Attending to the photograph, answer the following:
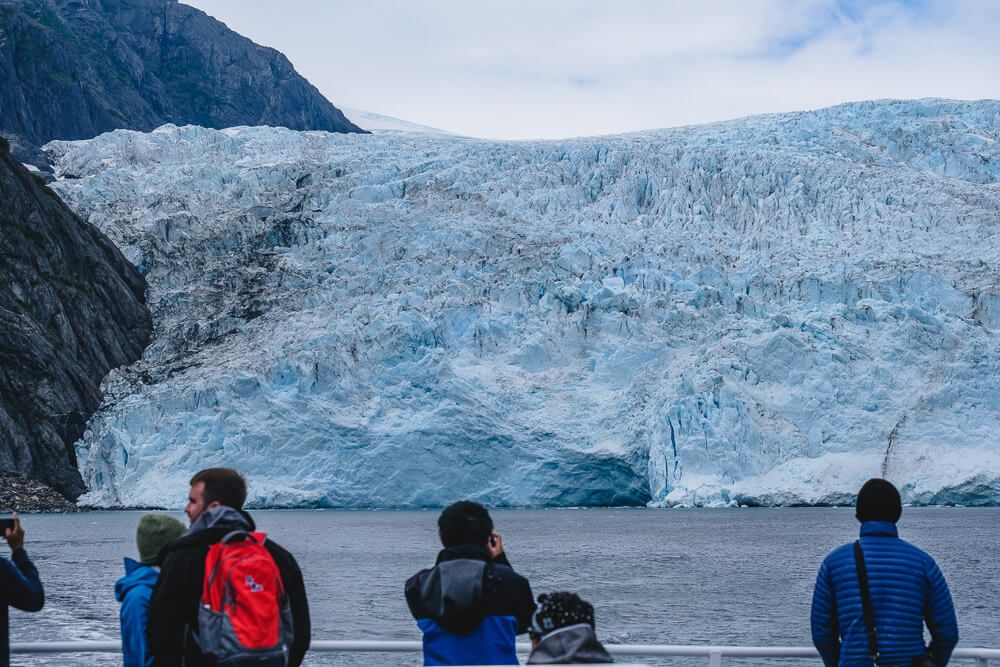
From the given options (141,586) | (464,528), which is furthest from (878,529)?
(141,586)

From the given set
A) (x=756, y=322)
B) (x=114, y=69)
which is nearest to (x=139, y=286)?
(x=756, y=322)

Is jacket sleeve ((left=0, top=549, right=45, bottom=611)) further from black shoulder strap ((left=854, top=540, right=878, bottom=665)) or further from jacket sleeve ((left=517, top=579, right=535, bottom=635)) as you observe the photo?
black shoulder strap ((left=854, top=540, right=878, bottom=665))

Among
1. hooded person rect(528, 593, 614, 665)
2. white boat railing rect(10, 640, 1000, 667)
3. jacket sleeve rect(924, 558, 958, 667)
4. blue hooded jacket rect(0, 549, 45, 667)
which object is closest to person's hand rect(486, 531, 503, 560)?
hooded person rect(528, 593, 614, 665)

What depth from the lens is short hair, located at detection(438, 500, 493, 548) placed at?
3.20 m

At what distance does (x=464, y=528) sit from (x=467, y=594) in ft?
0.62

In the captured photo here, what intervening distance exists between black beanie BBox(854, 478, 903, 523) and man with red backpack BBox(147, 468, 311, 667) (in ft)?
5.79

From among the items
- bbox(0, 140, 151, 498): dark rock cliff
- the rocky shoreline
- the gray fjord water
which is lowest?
the rocky shoreline

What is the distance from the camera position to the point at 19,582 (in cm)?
360

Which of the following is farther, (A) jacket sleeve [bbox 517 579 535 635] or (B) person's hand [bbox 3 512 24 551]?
(B) person's hand [bbox 3 512 24 551]

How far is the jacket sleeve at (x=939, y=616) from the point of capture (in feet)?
11.4

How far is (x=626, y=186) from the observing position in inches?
1762

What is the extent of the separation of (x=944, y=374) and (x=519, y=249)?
15.0 meters

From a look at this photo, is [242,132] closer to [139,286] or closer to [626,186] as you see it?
[139,286]

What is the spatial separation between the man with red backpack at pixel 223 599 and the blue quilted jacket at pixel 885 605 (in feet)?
5.33
